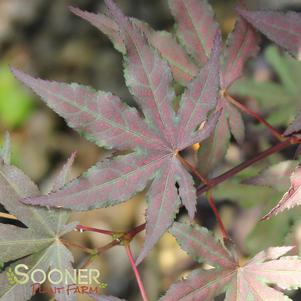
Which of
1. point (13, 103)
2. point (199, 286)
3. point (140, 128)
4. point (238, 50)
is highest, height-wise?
point (13, 103)

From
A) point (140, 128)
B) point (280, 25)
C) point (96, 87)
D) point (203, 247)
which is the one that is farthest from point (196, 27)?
point (96, 87)

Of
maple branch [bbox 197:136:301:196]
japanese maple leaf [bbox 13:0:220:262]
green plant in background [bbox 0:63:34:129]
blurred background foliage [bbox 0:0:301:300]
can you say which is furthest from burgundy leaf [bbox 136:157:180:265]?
green plant in background [bbox 0:63:34:129]

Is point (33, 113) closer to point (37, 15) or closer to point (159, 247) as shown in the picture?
point (37, 15)

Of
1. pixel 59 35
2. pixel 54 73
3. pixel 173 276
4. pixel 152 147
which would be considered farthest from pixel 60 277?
pixel 59 35

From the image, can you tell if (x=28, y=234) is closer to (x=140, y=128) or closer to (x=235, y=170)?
(x=140, y=128)

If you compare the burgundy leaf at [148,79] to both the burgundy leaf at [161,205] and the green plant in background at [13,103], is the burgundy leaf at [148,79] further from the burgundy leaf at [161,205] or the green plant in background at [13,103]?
the green plant in background at [13,103]

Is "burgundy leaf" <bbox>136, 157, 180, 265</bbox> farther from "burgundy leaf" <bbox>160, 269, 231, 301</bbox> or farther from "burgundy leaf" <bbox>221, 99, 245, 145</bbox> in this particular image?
"burgundy leaf" <bbox>221, 99, 245, 145</bbox>

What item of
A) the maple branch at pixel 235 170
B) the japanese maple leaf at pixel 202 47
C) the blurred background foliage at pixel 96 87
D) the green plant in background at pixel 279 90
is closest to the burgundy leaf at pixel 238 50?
the japanese maple leaf at pixel 202 47
